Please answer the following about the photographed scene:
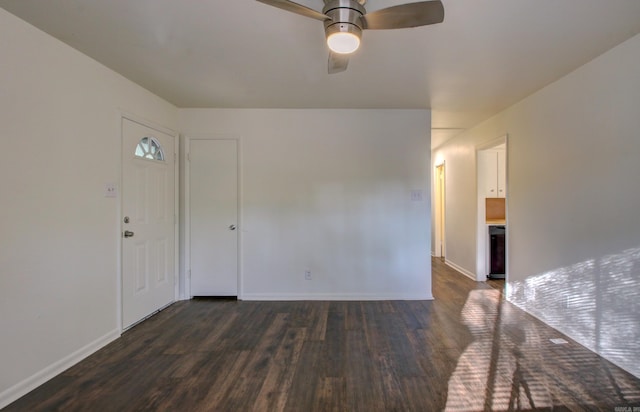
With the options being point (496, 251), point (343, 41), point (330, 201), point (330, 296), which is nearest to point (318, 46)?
point (343, 41)

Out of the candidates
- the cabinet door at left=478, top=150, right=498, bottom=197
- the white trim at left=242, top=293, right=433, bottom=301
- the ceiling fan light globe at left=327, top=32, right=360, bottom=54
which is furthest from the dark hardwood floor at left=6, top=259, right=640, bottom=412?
the ceiling fan light globe at left=327, top=32, right=360, bottom=54

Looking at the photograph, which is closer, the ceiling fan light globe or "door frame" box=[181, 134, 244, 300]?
the ceiling fan light globe

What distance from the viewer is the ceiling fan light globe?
1.57m

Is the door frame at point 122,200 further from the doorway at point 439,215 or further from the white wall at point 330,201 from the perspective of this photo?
the doorway at point 439,215

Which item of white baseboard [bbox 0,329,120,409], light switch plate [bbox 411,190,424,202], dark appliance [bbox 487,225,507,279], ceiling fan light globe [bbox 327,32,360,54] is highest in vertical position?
ceiling fan light globe [bbox 327,32,360,54]

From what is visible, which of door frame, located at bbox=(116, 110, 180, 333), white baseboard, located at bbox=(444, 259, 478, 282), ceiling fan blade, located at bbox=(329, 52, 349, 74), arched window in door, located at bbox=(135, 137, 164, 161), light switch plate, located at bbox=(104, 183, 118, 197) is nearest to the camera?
ceiling fan blade, located at bbox=(329, 52, 349, 74)

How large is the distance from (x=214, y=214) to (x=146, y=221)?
772 millimetres

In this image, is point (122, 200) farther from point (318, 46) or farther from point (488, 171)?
point (488, 171)

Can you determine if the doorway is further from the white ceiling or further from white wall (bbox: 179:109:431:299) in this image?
the white ceiling

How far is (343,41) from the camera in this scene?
1.60m

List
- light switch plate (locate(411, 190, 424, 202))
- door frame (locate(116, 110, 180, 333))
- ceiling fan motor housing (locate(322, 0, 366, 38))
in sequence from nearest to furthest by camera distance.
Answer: ceiling fan motor housing (locate(322, 0, 366, 38)), door frame (locate(116, 110, 180, 333)), light switch plate (locate(411, 190, 424, 202))

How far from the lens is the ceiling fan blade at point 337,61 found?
1.90 metres

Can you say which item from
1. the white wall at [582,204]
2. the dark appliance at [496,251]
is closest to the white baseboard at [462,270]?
the dark appliance at [496,251]

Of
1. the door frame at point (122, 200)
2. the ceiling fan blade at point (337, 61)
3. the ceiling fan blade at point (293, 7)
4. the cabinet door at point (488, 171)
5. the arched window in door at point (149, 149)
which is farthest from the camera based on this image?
the cabinet door at point (488, 171)
